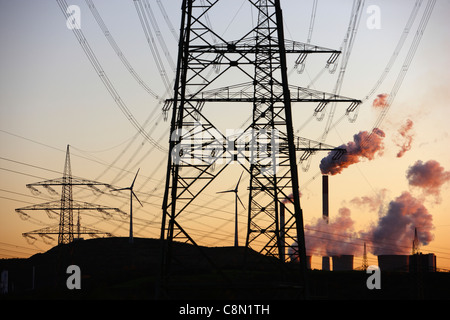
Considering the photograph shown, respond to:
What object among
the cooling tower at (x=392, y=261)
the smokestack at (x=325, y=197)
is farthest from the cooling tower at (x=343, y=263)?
the smokestack at (x=325, y=197)

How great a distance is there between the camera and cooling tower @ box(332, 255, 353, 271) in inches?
7589

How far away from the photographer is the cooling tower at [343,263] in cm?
19275

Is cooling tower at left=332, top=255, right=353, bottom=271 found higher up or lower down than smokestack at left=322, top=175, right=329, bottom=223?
lower down

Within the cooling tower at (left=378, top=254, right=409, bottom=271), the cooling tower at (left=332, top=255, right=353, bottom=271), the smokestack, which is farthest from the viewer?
the cooling tower at (left=332, top=255, right=353, bottom=271)

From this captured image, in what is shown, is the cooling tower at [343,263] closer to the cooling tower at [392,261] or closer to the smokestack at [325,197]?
the cooling tower at [392,261]

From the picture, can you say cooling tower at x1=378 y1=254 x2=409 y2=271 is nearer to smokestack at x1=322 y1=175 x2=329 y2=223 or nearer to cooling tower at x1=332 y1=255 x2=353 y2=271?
cooling tower at x1=332 y1=255 x2=353 y2=271

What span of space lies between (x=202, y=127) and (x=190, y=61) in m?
3.63

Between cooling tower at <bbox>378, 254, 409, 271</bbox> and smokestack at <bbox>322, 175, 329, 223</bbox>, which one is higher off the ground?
smokestack at <bbox>322, 175, 329, 223</bbox>

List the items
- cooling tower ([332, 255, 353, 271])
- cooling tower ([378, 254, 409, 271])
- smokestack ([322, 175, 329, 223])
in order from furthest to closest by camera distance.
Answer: cooling tower ([332, 255, 353, 271]), cooling tower ([378, 254, 409, 271]), smokestack ([322, 175, 329, 223])

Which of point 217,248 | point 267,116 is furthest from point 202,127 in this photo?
point 217,248

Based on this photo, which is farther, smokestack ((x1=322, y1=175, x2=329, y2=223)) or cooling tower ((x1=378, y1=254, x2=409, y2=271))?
cooling tower ((x1=378, y1=254, x2=409, y2=271))

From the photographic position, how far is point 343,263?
194 metres

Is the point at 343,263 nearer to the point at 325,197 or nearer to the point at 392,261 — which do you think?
the point at 392,261

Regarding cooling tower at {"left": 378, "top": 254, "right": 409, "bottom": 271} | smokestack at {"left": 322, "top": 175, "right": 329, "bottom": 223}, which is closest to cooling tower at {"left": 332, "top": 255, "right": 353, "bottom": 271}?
cooling tower at {"left": 378, "top": 254, "right": 409, "bottom": 271}
